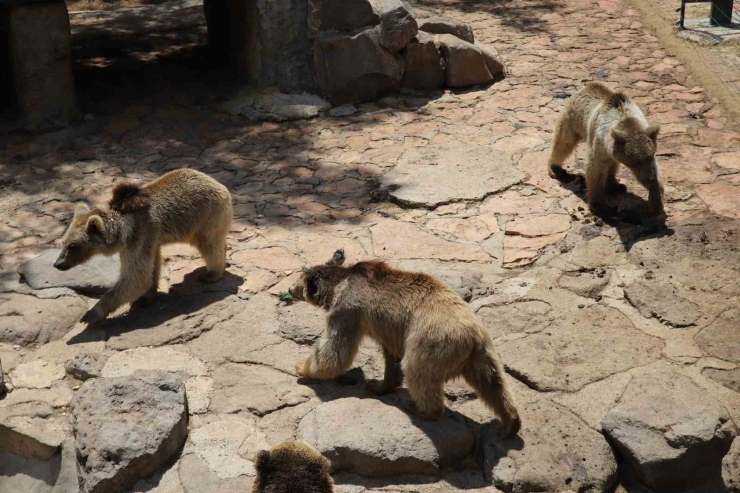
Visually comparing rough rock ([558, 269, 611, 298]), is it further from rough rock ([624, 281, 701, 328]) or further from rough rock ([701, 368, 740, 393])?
rough rock ([701, 368, 740, 393])

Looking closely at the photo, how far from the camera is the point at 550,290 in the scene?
7.24 m

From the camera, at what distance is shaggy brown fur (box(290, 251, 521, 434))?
5.40m

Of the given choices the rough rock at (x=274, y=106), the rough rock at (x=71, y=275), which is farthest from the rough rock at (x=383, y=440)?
the rough rock at (x=274, y=106)

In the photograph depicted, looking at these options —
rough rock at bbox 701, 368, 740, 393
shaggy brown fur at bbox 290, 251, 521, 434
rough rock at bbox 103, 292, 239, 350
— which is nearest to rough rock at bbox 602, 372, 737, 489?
rough rock at bbox 701, 368, 740, 393

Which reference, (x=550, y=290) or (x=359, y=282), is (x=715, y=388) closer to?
(x=550, y=290)

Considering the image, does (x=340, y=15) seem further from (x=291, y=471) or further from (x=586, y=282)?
(x=291, y=471)

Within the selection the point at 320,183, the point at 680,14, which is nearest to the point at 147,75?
the point at 320,183

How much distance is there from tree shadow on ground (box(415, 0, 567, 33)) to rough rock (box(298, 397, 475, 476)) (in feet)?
31.6

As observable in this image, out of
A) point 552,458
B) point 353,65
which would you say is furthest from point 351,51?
point 552,458

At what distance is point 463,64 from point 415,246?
14.7 feet

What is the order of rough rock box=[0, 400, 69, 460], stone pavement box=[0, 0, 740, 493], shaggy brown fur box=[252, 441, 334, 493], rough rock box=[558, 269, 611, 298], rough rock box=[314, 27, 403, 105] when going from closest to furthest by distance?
shaggy brown fur box=[252, 441, 334, 493] < stone pavement box=[0, 0, 740, 493] < rough rock box=[0, 400, 69, 460] < rough rock box=[558, 269, 611, 298] < rough rock box=[314, 27, 403, 105]

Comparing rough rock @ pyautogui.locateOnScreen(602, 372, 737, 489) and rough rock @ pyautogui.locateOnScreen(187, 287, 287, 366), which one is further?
rough rock @ pyautogui.locateOnScreen(187, 287, 287, 366)

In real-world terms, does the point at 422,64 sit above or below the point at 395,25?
below

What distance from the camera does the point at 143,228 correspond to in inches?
281
